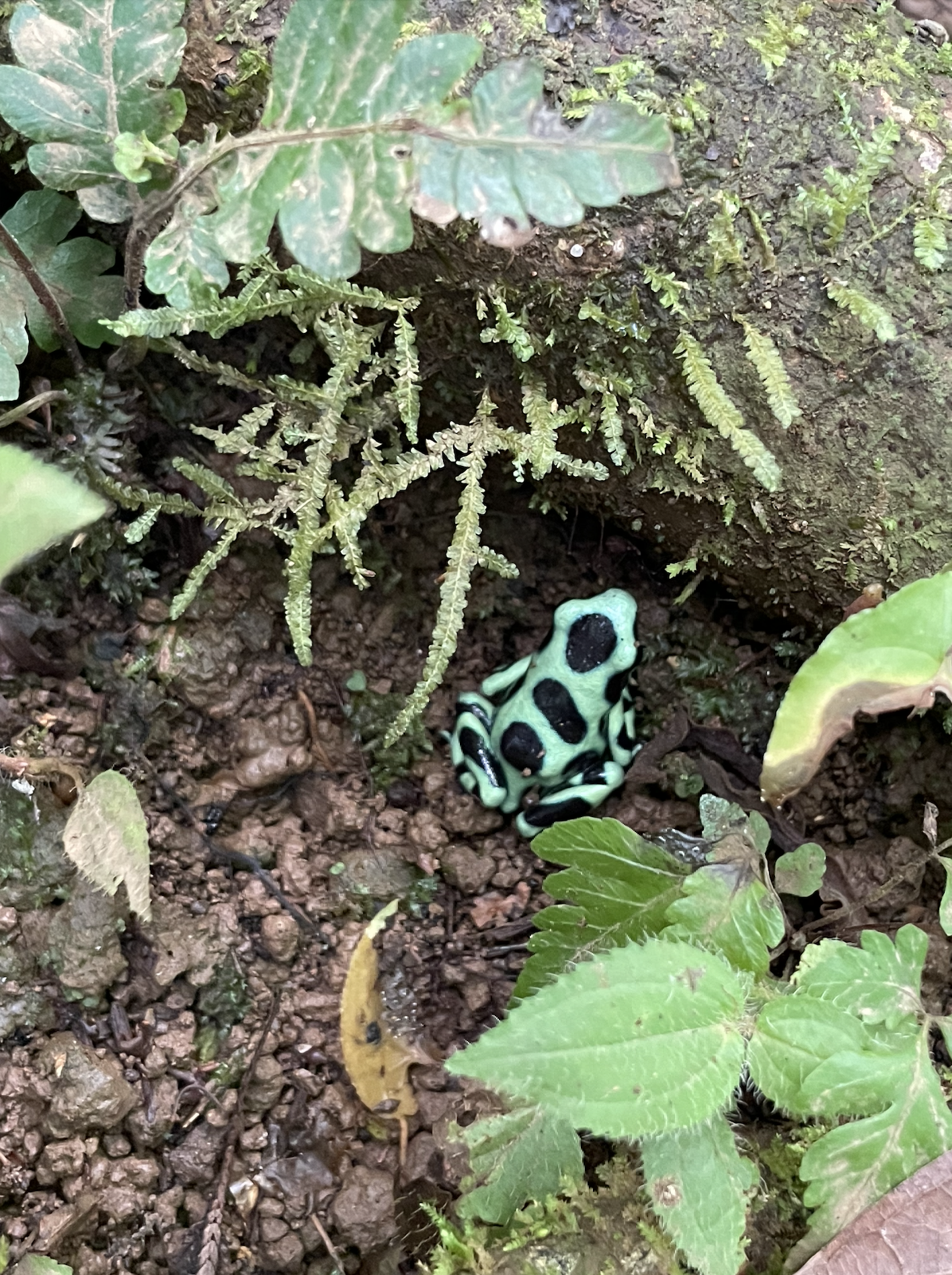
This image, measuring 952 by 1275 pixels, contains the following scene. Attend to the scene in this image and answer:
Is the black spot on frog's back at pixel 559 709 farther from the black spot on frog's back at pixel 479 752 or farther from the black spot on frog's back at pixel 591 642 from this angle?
the black spot on frog's back at pixel 479 752

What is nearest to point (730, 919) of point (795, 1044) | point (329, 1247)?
point (795, 1044)

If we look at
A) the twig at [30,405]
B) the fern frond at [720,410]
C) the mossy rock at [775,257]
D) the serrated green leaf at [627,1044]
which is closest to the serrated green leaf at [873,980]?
the serrated green leaf at [627,1044]

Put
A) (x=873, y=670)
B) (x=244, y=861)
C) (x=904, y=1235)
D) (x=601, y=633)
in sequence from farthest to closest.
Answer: (x=601, y=633)
(x=244, y=861)
(x=873, y=670)
(x=904, y=1235)

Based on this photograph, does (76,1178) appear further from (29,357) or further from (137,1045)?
(29,357)

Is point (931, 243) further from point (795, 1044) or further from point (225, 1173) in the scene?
point (225, 1173)

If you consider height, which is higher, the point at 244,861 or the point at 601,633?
the point at 601,633

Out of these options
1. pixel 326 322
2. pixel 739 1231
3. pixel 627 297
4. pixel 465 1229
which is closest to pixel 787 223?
pixel 627 297

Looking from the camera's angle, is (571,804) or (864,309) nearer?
(864,309)

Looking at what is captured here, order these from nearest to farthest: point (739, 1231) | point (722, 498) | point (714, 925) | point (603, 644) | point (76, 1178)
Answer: point (739, 1231), point (714, 925), point (76, 1178), point (722, 498), point (603, 644)
